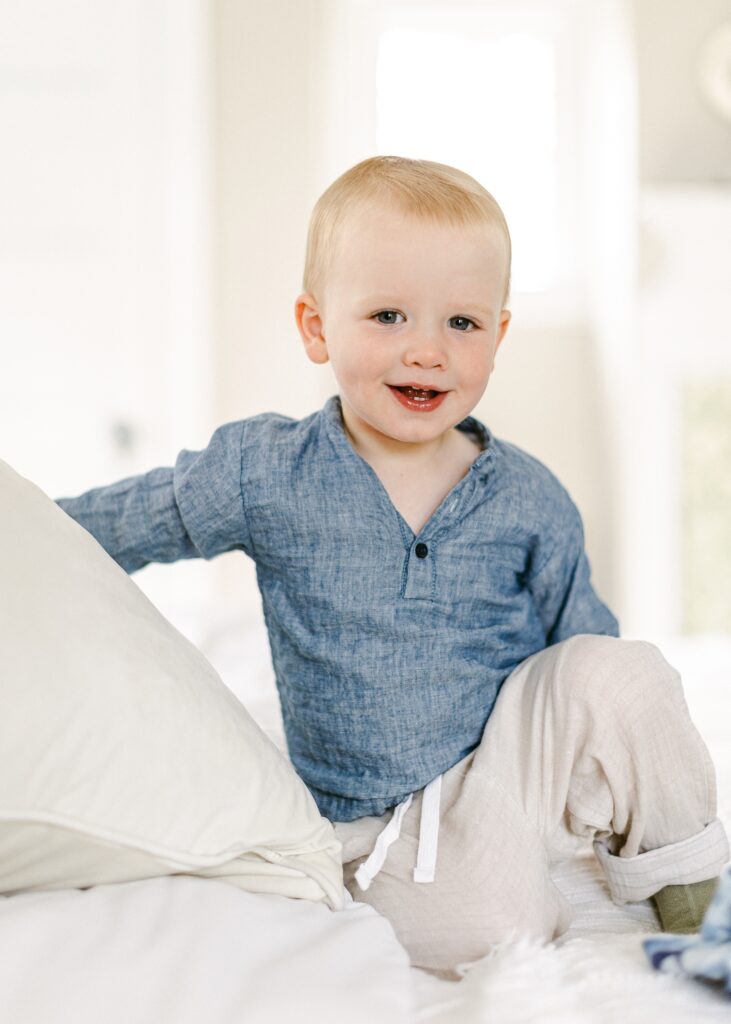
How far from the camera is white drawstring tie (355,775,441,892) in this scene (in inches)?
35.3

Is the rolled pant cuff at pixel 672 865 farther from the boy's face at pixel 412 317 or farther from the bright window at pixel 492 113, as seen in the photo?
the bright window at pixel 492 113

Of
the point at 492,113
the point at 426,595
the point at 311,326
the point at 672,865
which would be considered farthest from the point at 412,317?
the point at 492,113

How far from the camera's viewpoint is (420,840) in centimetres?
93

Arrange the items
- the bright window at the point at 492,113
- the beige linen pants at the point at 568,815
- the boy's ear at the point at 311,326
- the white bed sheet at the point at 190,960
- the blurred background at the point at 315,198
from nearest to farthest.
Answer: the white bed sheet at the point at 190,960 < the beige linen pants at the point at 568,815 < the boy's ear at the point at 311,326 < the blurred background at the point at 315,198 < the bright window at the point at 492,113

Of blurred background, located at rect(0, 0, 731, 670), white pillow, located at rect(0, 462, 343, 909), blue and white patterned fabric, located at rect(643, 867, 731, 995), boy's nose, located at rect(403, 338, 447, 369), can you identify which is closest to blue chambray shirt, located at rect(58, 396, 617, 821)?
boy's nose, located at rect(403, 338, 447, 369)

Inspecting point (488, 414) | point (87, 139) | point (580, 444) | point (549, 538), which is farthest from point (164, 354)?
point (549, 538)

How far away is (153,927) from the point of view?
0.64 meters

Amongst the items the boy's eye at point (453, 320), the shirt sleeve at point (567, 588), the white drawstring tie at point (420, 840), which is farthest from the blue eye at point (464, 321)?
the white drawstring tie at point (420, 840)

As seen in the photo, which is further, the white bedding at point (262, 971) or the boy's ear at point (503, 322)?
the boy's ear at point (503, 322)

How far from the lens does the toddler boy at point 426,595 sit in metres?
0.91

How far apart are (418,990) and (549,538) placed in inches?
21.3

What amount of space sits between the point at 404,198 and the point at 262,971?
668 mm

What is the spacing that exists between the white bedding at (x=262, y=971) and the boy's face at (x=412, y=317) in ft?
1.55

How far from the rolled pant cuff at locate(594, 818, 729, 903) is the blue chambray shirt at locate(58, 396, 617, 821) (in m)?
0.18
